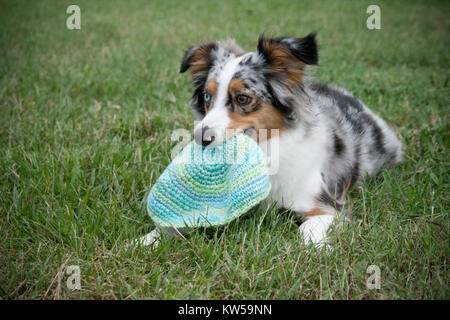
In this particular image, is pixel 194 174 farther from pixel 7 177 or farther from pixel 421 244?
pixel 7 177

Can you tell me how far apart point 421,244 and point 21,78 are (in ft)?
17.1

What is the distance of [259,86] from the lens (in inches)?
113

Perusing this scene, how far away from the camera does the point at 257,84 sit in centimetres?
286

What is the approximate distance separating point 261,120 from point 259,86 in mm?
231

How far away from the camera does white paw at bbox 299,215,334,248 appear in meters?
2.60

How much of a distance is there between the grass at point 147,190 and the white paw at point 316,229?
0.07 m

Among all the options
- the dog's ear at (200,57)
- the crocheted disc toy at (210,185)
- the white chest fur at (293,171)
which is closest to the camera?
the crocheted disc toy at (210,185)

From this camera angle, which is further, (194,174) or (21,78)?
(21,78)

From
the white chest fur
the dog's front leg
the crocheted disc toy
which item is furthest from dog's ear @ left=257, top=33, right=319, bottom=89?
the dog's front leg

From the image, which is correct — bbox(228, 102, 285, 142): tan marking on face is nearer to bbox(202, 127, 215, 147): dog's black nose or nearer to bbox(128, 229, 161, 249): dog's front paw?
bbox(202, 127, 215, 147): dog's black nose

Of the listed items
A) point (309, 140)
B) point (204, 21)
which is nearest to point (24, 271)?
point (309, 140)

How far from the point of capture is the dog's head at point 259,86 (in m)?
2.76

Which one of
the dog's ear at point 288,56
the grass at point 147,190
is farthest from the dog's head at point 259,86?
the grass at point 147,190

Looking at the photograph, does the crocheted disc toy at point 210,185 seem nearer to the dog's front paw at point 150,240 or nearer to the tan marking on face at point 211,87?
the dog's front paw at point 150,240
